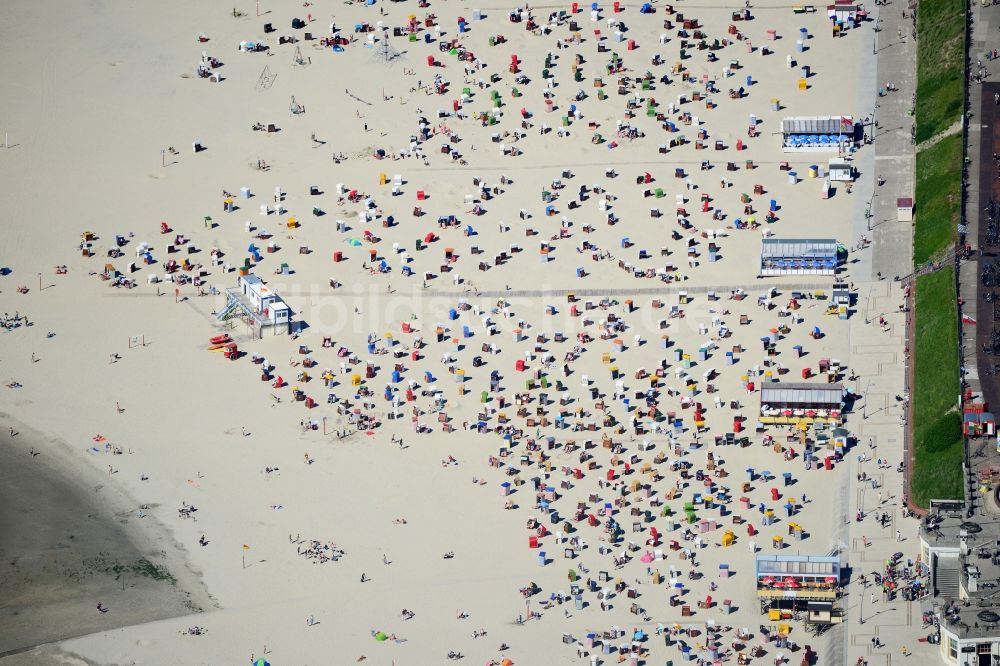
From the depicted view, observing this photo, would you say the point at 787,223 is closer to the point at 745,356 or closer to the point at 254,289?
the point at 745,356

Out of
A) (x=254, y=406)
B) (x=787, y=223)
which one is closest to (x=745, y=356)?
(x=787, y=223)

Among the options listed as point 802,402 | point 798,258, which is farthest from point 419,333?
point 802,402

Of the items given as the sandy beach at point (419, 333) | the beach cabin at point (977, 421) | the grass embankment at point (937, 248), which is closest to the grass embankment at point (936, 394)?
the grass embankment at point (937, 248)

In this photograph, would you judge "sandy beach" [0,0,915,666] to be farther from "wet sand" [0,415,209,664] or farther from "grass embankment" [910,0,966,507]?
"grass embankment" [910,0,966,507]

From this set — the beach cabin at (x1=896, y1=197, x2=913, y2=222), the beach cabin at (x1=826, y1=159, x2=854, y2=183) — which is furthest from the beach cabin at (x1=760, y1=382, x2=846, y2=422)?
the beach cabin at (x1=826, y1=159, x2=854, y2=183)

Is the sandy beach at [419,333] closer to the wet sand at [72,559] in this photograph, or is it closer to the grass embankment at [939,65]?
the wet sand at [72,559]
